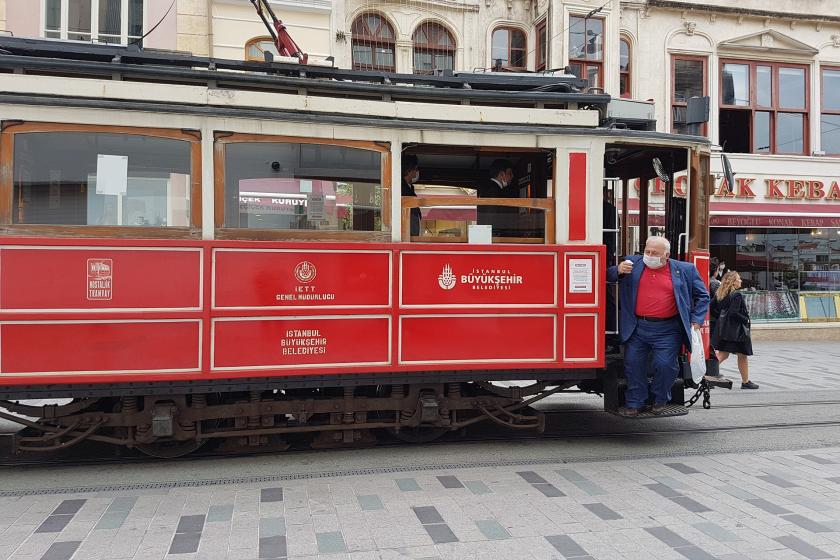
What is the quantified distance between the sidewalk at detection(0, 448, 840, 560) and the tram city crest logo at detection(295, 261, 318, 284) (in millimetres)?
1526

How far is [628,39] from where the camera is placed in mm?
15500

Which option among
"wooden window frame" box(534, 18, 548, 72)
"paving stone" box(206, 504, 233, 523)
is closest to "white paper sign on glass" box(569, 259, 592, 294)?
"paving stone" box(206, 504, 233, 523)

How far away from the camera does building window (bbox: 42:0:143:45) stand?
12617mm

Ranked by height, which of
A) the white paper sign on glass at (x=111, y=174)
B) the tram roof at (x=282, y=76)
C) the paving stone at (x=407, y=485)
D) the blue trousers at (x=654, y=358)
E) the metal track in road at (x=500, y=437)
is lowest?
the paving stone at (x=407, y=485)

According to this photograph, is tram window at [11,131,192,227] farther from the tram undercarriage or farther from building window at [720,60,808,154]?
building window at [720,60,808,154]

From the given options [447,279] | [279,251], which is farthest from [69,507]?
[447,279]

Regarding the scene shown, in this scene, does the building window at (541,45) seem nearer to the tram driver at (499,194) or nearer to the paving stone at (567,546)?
the tram driver at (499,194)

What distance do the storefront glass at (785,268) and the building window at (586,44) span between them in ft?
16.4

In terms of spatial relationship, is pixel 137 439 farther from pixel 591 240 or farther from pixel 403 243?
pixel 591 240

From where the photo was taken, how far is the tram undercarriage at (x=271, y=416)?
4.82 m

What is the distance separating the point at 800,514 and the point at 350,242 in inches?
145

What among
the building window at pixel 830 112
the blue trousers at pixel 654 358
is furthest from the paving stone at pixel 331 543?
the building window at pixel 830 112

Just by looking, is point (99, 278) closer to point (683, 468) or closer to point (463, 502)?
point (463, 502)

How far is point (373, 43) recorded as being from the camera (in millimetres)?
14508
